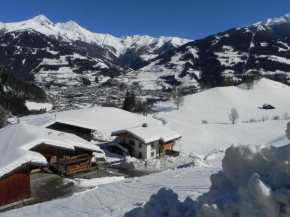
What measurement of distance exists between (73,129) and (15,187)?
1483 centimetres

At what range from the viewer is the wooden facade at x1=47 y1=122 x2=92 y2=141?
2800 centimetres

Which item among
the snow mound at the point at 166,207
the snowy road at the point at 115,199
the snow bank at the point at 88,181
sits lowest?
the snow bank at the point at 88,181

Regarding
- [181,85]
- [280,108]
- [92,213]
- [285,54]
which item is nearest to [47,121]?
[92,213]

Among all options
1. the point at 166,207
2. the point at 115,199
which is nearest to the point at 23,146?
the point at 115,199

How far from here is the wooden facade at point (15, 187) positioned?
1428cm

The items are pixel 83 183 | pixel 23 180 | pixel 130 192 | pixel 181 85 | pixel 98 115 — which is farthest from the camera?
pixel 181 85

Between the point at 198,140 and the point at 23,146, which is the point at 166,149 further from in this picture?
the point at 23,146

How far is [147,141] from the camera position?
1054 inches

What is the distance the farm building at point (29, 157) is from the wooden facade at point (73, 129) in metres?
6.05

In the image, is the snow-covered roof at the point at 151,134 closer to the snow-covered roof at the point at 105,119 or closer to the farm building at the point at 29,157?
the farm building at the point at 29,157

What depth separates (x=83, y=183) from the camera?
17156 millimetres

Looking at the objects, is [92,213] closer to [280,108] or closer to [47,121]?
[47,121]

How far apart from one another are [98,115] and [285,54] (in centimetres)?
A: 18843

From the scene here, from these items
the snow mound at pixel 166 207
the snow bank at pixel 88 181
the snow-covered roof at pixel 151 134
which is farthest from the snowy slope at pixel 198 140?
the snow-covered roof at pixel 151 134
